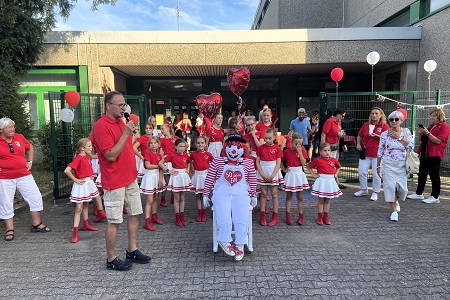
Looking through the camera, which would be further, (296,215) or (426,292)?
(296,215)

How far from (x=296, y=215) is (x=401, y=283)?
243cm

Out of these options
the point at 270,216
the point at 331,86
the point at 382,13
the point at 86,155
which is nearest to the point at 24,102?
the point at 86,155

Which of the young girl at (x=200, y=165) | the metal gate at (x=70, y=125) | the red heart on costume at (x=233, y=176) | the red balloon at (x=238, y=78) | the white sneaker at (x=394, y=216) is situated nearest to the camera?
the red heart on costume at (x=233, y=176)

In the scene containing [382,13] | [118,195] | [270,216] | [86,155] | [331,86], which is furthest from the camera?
[331,86]

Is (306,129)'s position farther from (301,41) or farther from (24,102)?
(24,102)

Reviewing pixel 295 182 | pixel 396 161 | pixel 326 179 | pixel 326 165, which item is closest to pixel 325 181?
pixel 326 179

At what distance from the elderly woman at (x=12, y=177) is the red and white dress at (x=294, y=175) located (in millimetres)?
3908

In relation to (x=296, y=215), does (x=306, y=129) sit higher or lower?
higher

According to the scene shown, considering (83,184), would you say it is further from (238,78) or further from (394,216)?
(394,216)

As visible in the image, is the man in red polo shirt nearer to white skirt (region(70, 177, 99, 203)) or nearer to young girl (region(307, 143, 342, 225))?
white skirt (region(70, 177, 99, 203))

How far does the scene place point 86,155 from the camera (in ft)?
Answer: 16.5

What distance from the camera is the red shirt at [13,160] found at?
4629 mm

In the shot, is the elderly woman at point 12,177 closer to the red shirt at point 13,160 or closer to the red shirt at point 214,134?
the red shirt at point 13,160

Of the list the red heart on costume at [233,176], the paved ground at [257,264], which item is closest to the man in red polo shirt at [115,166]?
the paved ground at [257,264]
